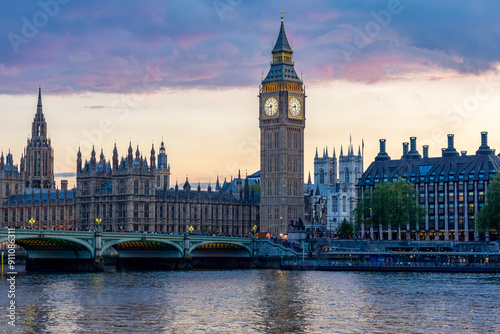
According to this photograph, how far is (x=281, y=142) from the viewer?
16412cm

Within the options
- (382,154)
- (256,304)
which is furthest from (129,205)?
(256,304)

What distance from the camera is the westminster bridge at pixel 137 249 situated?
110 meters

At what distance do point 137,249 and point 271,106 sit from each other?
47869 millimetres

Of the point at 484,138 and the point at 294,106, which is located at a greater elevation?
the point at 294,106

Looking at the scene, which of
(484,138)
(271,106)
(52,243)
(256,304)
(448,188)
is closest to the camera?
(256,304)

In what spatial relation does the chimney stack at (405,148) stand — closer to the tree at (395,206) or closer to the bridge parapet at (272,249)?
the tree at (395,206)

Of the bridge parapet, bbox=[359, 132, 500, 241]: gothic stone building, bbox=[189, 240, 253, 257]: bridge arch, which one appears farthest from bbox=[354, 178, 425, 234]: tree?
bbox=[189, 240, 253, 257]: bridge arch

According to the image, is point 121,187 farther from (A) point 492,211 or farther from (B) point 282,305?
(B) point 282,305

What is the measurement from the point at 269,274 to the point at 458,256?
2644 centimetres

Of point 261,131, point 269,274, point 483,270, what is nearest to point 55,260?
point 269,274

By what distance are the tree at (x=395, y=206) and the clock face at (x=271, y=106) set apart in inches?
1077

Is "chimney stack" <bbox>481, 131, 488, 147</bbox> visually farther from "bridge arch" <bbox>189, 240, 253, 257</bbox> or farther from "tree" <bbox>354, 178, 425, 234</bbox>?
"bridge arch" <bbox>189, 240, 253, 257</bbox>

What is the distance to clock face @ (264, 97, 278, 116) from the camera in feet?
539

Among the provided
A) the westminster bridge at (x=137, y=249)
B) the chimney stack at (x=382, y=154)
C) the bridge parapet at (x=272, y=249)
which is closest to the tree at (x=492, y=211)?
the bridge parapet at (x=272, y=249)
